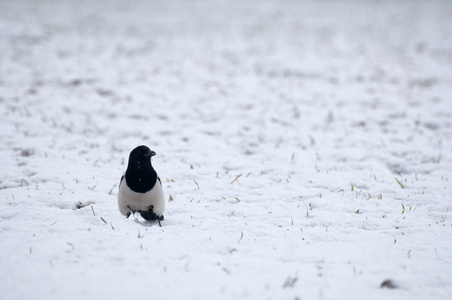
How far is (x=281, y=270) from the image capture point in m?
2.21

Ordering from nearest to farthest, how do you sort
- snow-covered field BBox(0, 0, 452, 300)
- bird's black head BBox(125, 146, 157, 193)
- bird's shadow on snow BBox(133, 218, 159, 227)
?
snow-covered field BBox(0, 0, 452, 300) < bird's black head BBox(125, 146, 157, 193) < bird's shadow on snow BBox(133, 218, 159, 227)

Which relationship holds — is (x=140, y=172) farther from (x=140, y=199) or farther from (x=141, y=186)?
(x=140, y=199)

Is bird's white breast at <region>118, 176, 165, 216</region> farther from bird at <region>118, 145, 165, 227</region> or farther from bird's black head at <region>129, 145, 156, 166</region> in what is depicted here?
bird's black head at <region>129, 145, 156, 166</region>

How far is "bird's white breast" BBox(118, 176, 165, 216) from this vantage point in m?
2.62

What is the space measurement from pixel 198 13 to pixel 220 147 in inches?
561

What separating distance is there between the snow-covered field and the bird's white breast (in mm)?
187

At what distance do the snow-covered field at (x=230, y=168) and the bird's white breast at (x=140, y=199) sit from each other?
187 mm

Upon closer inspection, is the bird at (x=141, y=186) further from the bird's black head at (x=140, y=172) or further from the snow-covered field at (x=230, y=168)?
the snow-covered field at (x=230, y=168)

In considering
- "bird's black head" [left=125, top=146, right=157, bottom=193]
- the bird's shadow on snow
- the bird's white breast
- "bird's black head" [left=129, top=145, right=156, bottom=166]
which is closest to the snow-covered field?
the bird's shadow on snow

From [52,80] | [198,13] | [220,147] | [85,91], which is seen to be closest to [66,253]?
[220,147]

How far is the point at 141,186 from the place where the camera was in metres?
2.59

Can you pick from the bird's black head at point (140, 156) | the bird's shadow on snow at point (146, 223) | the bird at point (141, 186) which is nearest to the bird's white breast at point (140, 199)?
the bird at point (141, 186)

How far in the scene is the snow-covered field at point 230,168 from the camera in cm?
215

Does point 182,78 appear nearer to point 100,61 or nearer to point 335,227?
point 100,61
